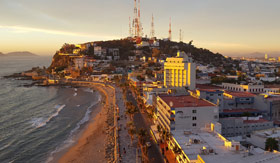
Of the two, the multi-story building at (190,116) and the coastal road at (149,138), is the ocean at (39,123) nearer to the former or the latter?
the coastal road at (149,138)

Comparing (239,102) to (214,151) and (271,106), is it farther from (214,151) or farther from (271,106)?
(214,151)

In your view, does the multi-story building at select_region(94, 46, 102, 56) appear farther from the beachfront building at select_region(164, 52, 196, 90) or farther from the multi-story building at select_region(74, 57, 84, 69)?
the beachfront building at select_region(164, 52, 196, 90)

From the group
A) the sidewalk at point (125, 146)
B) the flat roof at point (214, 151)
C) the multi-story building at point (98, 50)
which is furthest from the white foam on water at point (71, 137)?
the multi-story building at point (98, 50)

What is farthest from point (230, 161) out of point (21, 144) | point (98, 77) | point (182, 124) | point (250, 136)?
point (98, 77)

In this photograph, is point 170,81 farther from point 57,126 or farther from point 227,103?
point 57,126

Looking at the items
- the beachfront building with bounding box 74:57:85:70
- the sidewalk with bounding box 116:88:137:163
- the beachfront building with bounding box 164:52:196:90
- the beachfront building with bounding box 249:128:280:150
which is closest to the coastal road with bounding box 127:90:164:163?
the sidewalk with bounding box 116:88:137:163
